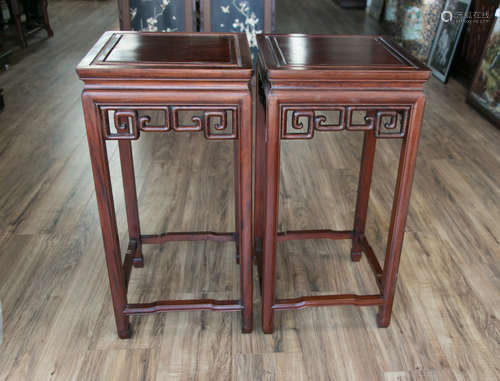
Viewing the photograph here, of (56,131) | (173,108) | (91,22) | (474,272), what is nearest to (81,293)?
(173,108)

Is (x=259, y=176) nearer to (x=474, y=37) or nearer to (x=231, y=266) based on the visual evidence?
(x=231, y=266)

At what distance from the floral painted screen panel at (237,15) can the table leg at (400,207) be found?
236 cm

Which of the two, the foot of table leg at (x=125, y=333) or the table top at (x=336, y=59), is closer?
the table top at (x=336, y=59)

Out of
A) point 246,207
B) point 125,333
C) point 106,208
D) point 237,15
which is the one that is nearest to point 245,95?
point 246,207

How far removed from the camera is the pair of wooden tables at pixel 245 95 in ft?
3.74

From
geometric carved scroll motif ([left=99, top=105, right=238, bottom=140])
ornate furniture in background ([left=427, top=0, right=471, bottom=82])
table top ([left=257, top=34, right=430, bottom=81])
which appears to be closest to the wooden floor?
geometric carved scroll motif ([left=99, top=105, right=238, bottom=140])

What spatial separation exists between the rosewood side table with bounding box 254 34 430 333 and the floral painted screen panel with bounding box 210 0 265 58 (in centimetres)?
210

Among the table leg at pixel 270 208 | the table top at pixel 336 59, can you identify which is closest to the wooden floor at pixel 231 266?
the table leg at pixel 270 208

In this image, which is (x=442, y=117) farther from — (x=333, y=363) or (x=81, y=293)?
(x=81, y=293)

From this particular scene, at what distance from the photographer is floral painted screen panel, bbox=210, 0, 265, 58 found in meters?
3.36

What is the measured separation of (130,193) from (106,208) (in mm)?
383

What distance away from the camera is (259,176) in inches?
63.7

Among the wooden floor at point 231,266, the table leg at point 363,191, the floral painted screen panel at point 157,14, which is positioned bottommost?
the wooden floor at point 231,266

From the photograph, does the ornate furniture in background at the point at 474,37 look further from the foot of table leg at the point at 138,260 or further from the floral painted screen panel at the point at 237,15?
the foot of table leg at the point at 138,260
